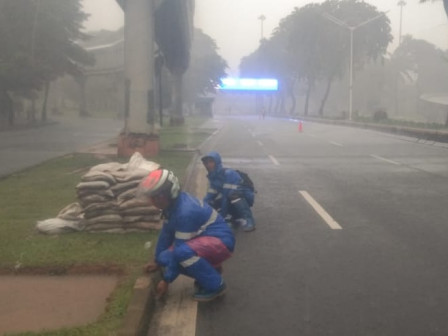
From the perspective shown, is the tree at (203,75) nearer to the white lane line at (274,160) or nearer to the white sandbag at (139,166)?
the white lane line at (274,160)

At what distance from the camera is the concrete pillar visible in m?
17.7

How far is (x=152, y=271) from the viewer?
5.21m

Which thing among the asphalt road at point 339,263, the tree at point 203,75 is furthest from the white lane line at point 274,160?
the tree at point 203,75

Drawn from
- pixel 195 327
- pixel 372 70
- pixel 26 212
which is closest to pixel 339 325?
pixel 195 327

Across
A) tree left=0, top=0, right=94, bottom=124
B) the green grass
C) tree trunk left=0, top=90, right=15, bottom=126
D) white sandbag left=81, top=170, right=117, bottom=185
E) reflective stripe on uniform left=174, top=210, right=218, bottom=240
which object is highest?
tree left=0, top=0, right=94, bottom=124

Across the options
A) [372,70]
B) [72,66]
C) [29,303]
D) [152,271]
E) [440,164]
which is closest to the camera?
[29,303]

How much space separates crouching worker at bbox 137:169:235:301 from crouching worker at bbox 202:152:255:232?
8.06ft

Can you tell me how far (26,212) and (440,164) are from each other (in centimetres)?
1230

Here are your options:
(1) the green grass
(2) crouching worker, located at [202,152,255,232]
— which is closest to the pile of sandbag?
(1) the green grass

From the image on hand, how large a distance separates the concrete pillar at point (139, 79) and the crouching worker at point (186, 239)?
13111mm

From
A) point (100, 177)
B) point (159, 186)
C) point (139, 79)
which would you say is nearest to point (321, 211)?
point (100, 177)

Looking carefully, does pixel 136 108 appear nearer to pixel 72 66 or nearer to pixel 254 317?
pixel 254 317

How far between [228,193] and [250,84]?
90.4 metres

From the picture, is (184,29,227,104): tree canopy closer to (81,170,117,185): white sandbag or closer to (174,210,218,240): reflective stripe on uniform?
(81,170,117,185): white sandbag
